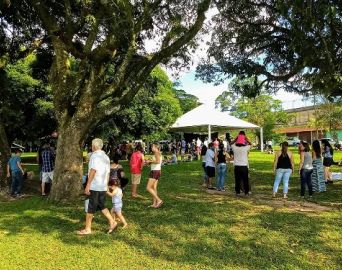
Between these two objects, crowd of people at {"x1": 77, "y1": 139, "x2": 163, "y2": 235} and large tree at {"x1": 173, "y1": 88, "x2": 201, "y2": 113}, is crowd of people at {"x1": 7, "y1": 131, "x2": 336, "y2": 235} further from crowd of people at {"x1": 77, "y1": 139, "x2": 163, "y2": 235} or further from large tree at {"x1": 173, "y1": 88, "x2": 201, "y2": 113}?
large tree at {"x1": 173, "y1": 88, "x2": 201, "y2": 113}

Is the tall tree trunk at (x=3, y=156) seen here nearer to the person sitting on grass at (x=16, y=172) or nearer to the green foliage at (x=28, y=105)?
the person sitting on grass at (x=16, y=172)

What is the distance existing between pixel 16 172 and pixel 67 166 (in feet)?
9.37

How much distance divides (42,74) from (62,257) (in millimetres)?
12710

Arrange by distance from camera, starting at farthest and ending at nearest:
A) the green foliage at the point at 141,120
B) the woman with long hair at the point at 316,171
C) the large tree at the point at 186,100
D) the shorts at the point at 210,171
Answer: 1. the large tree at the point at 186,100
2. the green foliage at the point at 141,120
3. the shorts at the point at 210,171
4. the woman with long hair at the point at 316,171

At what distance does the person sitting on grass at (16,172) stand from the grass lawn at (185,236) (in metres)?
1.93

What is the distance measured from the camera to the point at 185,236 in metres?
7.79

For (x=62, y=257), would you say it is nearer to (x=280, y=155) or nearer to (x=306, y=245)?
(x=306, y=245)

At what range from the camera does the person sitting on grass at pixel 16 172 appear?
13.0 meters

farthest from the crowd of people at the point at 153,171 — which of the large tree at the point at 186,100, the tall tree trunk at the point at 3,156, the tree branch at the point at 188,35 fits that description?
the large tree at the point at 186,100

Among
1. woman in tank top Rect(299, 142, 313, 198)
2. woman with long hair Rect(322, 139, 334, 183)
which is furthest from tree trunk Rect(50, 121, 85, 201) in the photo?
woman with long hair Rect(322, 139, 334, 183)

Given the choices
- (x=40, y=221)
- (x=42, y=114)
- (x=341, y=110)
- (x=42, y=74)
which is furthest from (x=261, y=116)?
(x=40, y=221)

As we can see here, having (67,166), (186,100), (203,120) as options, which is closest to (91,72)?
(67,166)

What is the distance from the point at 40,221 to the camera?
9.07 m

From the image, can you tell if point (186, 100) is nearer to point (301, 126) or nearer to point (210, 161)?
point (301, 126)
